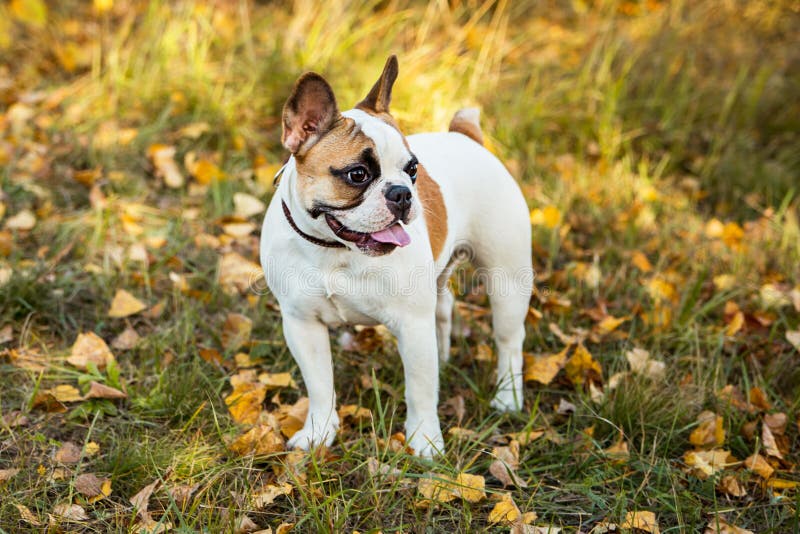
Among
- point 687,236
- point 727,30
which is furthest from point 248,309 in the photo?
point 727,30

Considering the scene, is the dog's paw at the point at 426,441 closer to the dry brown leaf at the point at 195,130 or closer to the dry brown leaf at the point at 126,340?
the dry brown leaf at the point at 126,340

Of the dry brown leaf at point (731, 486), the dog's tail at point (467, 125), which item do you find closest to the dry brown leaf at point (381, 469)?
the dry brown leaf at point (731, 486)

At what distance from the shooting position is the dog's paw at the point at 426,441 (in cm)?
315

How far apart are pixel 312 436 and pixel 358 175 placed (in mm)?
1125

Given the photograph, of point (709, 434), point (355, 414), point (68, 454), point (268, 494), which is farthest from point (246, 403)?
point (709, 434)

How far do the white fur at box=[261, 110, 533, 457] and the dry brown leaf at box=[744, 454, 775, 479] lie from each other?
0.95 m

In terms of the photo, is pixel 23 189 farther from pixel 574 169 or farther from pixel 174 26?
pixel 574 169

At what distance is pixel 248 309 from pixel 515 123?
2638 millimetres

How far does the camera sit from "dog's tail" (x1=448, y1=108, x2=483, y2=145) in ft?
11.9

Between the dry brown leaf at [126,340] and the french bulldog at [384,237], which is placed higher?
the french bulldog at [384,237]

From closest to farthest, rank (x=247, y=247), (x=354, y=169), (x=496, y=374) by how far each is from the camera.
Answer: (x=354, y=169), (x=496, y=374), (x=247, y=247)

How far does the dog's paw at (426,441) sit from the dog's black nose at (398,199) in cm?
97

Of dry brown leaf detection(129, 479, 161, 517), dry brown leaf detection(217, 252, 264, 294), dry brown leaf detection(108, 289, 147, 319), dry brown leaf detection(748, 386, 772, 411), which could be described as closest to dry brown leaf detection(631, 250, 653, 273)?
dry brown leaf detection(748, 386, 772, 411)

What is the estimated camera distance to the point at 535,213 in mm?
4996
